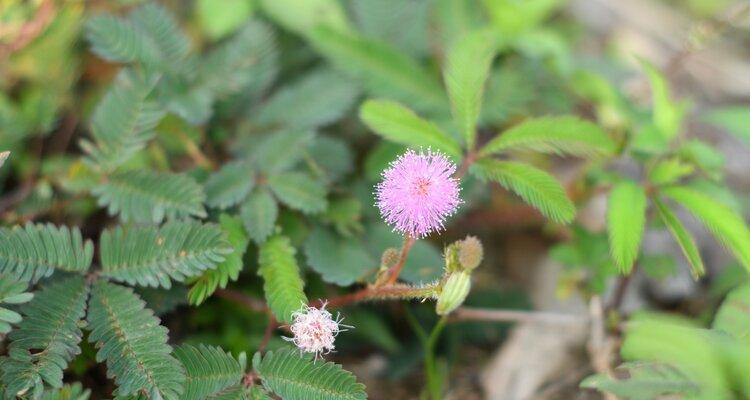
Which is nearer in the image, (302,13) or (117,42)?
(117,42)

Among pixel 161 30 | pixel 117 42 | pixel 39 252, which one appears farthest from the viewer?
pixel 161 30

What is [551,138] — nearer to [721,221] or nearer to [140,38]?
[721,221]

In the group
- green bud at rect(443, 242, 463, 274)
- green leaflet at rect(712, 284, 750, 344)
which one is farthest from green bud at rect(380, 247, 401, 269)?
green leaflet at rect(712, 284, 750, 344)

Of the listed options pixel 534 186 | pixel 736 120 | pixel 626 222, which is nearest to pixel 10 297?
pixel 534 186

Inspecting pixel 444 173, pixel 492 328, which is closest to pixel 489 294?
pixel 492 328

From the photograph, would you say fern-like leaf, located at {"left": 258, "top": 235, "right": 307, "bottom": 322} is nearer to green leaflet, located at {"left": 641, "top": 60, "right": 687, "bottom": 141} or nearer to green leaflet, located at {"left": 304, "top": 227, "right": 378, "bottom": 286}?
green leaflet, located at {"left": 304, "top": 227, "right": 378, "bottom": 286}

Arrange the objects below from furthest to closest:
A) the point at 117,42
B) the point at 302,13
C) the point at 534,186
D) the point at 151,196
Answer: the point at 302,13
the point at 117,42
the point at 151,196
the point at 534,186
